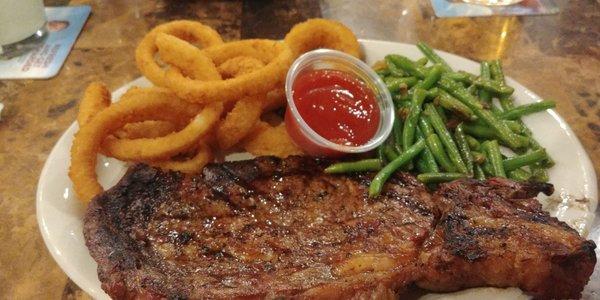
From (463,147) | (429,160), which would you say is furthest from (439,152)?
(463,147)

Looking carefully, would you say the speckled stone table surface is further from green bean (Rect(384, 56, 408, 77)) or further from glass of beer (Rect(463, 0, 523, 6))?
green bean (Rect(384, 56, 408, 77))

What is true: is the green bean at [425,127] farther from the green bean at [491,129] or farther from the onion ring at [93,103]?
the onion ring at [93,103]

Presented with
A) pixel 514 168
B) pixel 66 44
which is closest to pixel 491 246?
pixel 514 168

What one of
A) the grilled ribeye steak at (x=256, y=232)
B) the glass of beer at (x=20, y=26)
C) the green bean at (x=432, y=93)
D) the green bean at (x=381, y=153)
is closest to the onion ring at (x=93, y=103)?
the grilled ribeye steak at (x=256, y=232)

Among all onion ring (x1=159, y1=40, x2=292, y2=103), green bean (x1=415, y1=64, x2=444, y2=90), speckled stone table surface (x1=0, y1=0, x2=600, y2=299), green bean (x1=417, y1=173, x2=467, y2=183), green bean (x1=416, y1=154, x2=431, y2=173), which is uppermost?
onion ring (x1=159, y1=40, x2=292, y2=103)

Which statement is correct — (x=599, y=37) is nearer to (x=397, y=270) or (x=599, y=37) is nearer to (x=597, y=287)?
(x=597, y=287)

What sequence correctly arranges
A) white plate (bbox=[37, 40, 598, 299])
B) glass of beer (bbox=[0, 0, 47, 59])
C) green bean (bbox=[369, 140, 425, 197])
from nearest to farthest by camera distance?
1. white plate (bbox=[37, 40, 598, 299])
2. green bean (bbox=[369, 140, 425, 197])
3. glass of beer (bbox=[0, 0, 47, 59])

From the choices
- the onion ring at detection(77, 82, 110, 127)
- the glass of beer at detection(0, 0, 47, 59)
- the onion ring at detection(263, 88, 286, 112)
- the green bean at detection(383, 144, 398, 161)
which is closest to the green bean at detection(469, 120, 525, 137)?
the green bean at detection(383, 144, 398, 161)

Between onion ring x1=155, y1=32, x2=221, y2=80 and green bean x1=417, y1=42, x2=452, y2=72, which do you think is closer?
onion ring x1=155, y1=32, x2=221, y2=80
